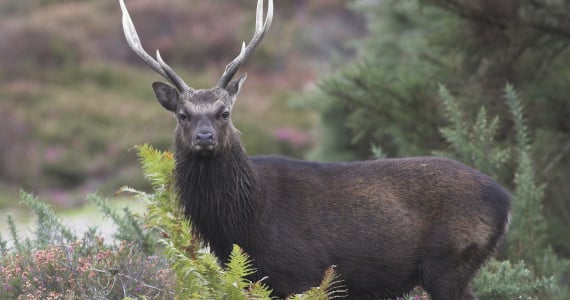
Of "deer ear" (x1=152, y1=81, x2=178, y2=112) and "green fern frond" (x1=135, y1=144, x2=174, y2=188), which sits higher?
"deer ear" (x1=152, y1=81, x2=178, y2=112)

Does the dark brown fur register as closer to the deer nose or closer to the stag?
the stag

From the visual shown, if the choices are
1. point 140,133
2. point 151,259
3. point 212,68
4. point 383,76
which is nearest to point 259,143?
point 140,133

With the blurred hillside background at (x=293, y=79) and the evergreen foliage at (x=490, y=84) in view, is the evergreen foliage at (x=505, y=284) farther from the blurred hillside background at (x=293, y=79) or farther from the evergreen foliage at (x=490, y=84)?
the evergreen foliage at (x=490, y=84)

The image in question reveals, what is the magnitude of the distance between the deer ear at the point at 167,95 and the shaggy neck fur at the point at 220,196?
38cm

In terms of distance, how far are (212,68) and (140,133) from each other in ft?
17.8

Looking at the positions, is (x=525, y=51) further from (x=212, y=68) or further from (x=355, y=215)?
(x=212, y=68)

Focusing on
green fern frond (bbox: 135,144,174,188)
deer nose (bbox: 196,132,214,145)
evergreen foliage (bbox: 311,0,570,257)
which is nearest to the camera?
deer nose (bbox: 196,132,214,145)

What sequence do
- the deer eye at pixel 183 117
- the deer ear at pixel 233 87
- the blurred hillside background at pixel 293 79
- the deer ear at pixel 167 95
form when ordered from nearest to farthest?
1. the deer eye at pixel 183 117
2. the deer ear at pixel 167 95
3. the deer ear at pixel 233 87
4. the blurred hillside background at pixel 293 79

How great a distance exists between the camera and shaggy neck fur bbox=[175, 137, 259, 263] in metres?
5.88

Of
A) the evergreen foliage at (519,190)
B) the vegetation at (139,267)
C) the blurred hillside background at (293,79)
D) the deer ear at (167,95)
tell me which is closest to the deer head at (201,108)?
the deer ear at (167,95)

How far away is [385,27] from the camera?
17.3m

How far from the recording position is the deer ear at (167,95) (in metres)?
6.13

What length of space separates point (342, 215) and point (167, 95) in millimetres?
1461

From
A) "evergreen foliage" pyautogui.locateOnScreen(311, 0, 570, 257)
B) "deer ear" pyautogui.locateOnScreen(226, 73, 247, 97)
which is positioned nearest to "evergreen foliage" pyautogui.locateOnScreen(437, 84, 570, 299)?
"evergreen foliage" pyautogui.locateOnScreen(311, 0, 570, 257)
